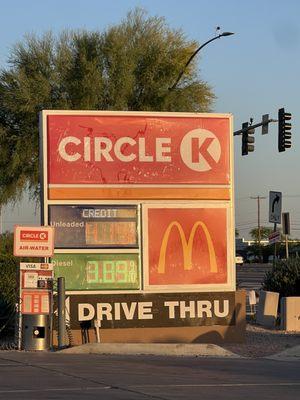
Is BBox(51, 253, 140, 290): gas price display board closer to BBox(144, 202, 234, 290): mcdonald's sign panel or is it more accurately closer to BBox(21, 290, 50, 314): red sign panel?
BBox(144, 202, 234, 290): mcdonald's sign panel

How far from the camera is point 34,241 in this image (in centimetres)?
1750

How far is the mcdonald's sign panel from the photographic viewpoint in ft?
61.7

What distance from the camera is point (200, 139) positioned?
1922cm

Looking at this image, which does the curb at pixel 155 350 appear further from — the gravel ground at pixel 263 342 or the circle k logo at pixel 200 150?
the circle k logo at pixel 200 150

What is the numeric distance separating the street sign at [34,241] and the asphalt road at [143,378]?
2.26 metres

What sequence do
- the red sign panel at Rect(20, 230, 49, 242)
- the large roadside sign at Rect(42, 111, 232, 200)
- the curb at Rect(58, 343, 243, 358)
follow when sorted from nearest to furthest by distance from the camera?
the curb at Rect(58, 343, 243, 358) < the red sign panel at Rect(20, 230, 49, 242) < the large roadside sign at Rect(42, 111, 232, 200)

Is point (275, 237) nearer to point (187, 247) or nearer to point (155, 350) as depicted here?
point (187, 247)

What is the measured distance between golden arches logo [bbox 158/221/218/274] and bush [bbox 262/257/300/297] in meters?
7.07

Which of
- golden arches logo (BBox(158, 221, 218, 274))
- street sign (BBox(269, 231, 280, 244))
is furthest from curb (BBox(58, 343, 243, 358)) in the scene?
street sign (BBox(269, 231, 280, 244))

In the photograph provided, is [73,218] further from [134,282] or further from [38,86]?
[38,86]

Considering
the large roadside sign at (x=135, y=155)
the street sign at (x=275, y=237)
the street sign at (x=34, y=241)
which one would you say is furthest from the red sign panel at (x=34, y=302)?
the street sign at (x=275, y=237)

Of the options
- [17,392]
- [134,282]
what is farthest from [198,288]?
[17,392]

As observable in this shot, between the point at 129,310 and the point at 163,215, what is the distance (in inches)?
87.1

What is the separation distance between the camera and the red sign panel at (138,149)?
18547 mm
